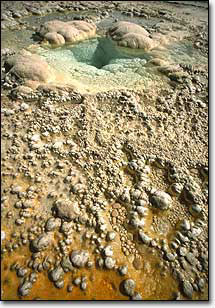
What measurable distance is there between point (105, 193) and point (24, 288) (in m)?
1.17

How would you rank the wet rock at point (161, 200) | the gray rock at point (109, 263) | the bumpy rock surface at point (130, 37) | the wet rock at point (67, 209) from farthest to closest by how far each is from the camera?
the bumpy rock surface at point (130, 37) < the wet rock at point (161, 200) < the wet rock at point (67, 209) < the gray rock at point (109, 263)

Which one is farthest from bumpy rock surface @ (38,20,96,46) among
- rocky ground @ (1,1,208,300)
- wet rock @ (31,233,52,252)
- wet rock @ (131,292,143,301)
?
wet rock @ (131,292,143,301)

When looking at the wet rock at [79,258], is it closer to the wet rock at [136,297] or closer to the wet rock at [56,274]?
the wet rock at [56,274]

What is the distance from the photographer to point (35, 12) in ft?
21.9

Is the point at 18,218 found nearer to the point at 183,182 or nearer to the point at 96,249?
the point at 96,249

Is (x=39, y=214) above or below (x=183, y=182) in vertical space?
below

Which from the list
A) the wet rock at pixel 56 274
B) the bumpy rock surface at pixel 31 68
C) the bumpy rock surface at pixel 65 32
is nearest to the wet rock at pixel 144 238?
the wet rock at pixel 56 274

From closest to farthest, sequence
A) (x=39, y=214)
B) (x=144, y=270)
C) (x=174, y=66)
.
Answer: (x=144, y=270) → (x=39, y=214) → (x=174, y=66)

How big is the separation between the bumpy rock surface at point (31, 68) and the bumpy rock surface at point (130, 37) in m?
2.04

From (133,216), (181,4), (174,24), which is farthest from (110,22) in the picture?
(133,216)

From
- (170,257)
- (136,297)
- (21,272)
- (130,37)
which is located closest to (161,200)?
(170,257)

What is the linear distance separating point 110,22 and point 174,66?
2895 mm

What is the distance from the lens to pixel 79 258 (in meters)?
2.28

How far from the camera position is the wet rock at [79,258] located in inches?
89.1
